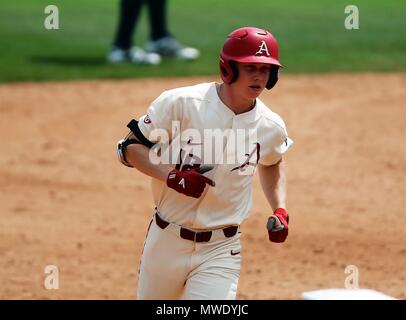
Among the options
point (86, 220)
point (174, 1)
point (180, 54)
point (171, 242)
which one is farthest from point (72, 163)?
point (174, 1)

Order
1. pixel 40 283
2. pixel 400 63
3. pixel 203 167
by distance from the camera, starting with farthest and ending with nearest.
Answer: pixel 400 63 < pixel 40 283 < pixel 203 167

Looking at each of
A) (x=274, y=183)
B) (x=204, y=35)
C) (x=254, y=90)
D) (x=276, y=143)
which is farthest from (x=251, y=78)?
(x=204, y=35)

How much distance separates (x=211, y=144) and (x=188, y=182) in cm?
34

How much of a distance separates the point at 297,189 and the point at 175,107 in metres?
5.42

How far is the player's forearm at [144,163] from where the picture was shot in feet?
18.4

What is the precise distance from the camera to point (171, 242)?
229 inches

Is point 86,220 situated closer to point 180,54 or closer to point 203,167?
point 203,167

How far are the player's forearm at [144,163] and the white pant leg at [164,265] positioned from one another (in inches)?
15.1

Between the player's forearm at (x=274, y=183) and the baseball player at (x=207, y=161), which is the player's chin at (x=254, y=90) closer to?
the baseball player at (x=207, y=161)

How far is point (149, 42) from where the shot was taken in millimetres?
16469

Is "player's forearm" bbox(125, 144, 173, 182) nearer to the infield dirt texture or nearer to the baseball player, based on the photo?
the baseball player

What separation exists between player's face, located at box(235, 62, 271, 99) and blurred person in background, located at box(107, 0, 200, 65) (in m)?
10.1

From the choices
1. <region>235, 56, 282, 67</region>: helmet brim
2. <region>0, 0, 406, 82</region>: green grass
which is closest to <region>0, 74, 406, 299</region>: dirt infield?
<region>0, 0, 406, 82</region>: green grass

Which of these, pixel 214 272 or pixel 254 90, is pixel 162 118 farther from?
pixel 214 272
